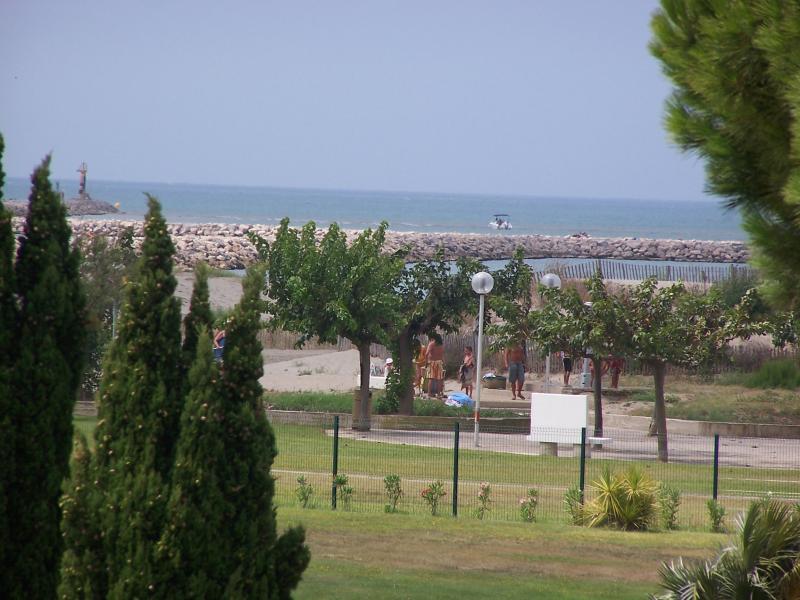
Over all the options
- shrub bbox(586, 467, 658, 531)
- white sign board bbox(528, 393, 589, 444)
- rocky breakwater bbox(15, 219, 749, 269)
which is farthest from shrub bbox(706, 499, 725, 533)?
rocky breakwater bbox(15, 219, 749, 269)

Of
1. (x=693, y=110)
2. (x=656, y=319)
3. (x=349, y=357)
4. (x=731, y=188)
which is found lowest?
(x=349, y=357)

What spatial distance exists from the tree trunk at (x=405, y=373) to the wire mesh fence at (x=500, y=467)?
1.28 m

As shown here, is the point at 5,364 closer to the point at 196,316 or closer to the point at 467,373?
the point at 196,316

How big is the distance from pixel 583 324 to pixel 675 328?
175cm

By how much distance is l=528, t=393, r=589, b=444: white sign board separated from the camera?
20.4 meters

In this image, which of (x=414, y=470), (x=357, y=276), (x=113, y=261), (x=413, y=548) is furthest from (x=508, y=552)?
(x=113, y=261)

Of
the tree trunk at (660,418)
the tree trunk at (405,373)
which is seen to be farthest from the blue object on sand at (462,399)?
the tree trunk at (660,418)

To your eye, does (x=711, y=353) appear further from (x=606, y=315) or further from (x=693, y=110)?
(x=693, y=110)

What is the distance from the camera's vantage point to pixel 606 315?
22.3m

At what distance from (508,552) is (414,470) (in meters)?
6.46

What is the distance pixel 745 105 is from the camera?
22.5ft

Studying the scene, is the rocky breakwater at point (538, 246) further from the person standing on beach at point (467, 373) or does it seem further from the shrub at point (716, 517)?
the shrub at point (716, 517)

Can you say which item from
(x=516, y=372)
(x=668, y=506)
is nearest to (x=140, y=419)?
(x=668, y=506)

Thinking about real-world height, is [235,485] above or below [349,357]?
above
